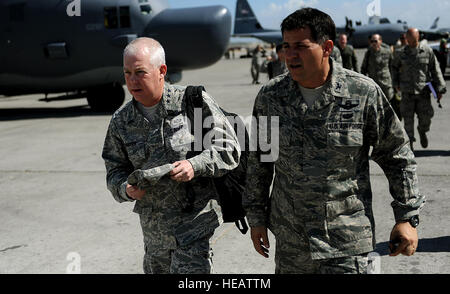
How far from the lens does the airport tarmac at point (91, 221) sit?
455 centimetres

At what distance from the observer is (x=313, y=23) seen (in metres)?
2.43

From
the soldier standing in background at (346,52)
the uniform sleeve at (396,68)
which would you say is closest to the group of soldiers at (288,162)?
the uniform sleeve at (396,68)

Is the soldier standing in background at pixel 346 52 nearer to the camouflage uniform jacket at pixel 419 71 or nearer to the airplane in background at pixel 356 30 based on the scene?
the camouflage uniform jacket at pixel 419 71

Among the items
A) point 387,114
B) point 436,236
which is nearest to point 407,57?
point 436,236

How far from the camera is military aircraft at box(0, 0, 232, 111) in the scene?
13.3 m

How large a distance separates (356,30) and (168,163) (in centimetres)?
4703

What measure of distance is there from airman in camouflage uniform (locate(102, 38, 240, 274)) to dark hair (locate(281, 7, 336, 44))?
628 millimetres

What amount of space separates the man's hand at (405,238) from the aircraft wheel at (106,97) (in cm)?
1321

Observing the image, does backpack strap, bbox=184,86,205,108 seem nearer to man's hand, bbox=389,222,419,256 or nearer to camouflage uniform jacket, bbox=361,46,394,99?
man's hand, bbox=389,222,419,256

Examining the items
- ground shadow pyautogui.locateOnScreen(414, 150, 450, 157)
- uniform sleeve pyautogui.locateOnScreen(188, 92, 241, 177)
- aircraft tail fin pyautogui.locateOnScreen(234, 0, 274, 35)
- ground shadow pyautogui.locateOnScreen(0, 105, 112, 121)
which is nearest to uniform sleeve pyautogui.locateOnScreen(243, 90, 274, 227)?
uniform sleeve pyautogui.locateOnScreen(188, 92, 241, 177)

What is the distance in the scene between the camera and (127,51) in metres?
2.69

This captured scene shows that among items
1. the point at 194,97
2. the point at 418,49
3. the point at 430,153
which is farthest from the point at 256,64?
the point at 194,97

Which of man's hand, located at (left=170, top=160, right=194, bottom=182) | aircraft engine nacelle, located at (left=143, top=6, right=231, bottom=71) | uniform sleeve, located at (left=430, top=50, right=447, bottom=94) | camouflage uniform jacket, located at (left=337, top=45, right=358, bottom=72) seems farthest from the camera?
aircraft engine nacelle, located at (left=143, top=6, right=231, bottom=71)
